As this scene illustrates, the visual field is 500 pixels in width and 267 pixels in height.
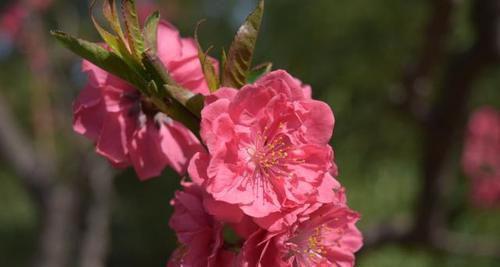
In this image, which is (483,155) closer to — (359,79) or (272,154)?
(359,79)

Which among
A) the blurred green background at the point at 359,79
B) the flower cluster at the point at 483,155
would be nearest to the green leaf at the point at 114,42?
the blurred green background at the point at 359,79

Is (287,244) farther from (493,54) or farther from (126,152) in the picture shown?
(493,54)

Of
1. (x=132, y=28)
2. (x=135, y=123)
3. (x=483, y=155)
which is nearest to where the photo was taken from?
(x=132, y=28)

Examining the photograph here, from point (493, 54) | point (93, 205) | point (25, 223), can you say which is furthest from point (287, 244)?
point (25, 223)

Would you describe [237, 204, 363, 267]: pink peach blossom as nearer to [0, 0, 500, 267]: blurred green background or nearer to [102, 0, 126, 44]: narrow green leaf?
[102, 0, 126, 44]: narrow green leaf

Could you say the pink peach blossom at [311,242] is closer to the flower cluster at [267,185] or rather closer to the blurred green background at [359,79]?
the flower cluster at [267,185]

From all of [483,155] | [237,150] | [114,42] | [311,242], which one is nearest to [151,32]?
[114,42]
